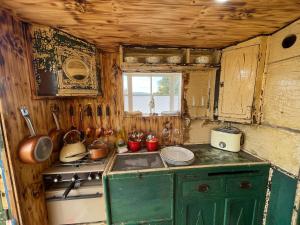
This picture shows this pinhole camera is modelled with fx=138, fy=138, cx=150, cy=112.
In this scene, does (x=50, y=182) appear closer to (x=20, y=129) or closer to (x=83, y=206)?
(x=83, y=206)

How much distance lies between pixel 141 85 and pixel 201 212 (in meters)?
1.79

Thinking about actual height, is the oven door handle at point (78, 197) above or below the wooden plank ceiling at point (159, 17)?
below

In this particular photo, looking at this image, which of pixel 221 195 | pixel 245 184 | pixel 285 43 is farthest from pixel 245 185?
pixel 285 43

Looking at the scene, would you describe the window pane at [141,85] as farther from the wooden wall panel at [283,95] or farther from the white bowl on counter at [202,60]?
the wooden wall panel at [283,95]

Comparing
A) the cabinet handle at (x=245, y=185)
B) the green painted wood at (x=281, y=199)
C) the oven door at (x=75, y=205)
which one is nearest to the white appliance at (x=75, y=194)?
the oven door at (x=75, y=205)

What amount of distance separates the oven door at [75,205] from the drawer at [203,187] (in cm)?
80

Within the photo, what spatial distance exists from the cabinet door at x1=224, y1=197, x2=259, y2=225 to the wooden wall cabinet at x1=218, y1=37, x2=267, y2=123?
791mm

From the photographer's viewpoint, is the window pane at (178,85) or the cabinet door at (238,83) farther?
the window pane at (178,85)

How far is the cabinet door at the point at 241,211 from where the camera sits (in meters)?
1.35

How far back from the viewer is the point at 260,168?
1326 millimetres

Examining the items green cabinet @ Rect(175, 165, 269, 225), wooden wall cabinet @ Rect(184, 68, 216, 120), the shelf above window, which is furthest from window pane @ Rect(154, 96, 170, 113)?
green cabinet @ Rect(175, 165, 269, 225)

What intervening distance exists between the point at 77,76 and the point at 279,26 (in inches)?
70.6

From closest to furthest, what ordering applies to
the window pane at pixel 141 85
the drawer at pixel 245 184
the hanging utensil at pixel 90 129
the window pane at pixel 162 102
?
1. the drawer at pixel 245 184
2. the hanging utensil at pixel 90 129
3. the window pane at pixel 141 85
4. the window pane at pixel 162 102

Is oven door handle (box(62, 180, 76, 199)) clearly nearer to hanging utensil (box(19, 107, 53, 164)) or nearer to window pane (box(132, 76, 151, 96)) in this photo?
hanging utensil (box(19, 107, 53, 164))
